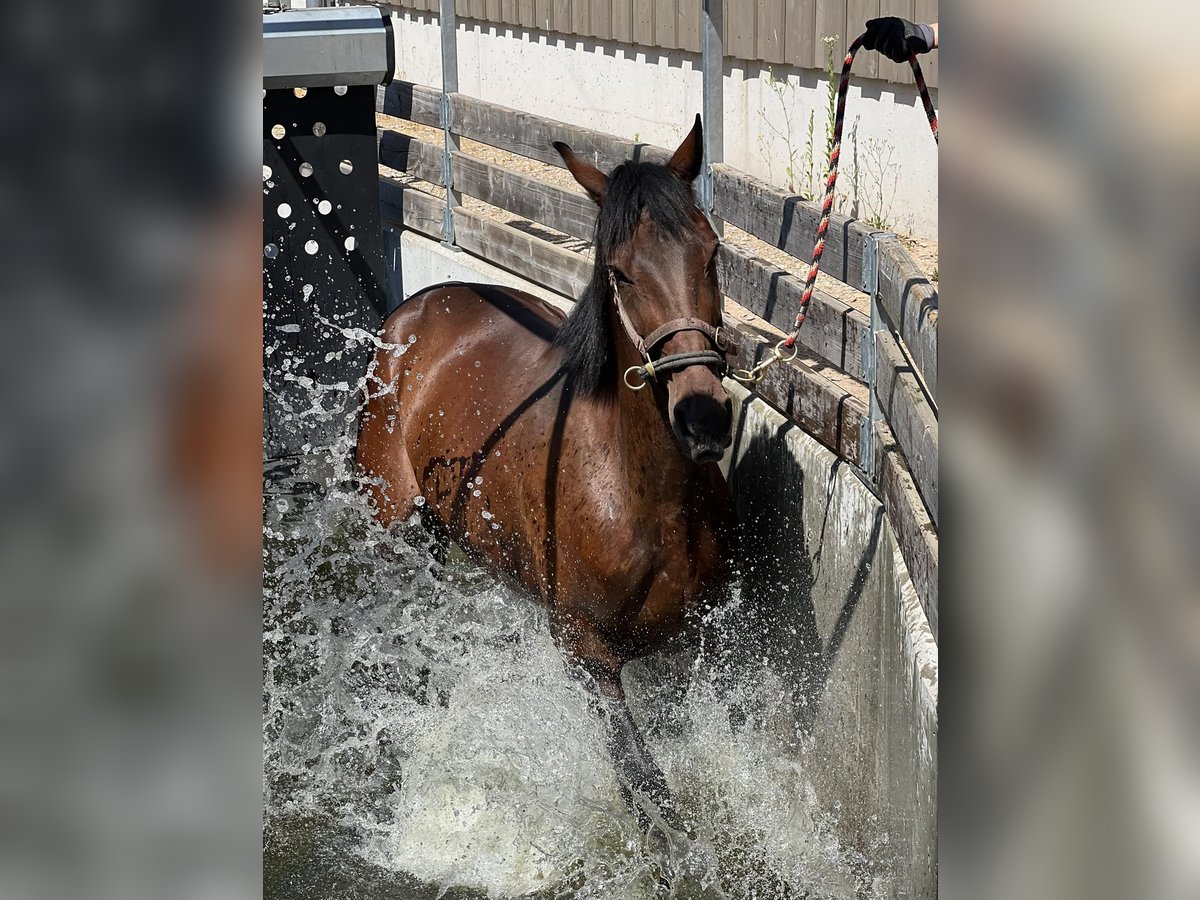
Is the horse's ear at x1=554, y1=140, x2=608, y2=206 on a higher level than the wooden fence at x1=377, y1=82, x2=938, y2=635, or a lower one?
higher

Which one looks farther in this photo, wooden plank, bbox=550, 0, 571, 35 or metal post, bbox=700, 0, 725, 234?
wooden plank, bbox=550, 0, 571, 35

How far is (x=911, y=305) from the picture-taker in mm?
3229

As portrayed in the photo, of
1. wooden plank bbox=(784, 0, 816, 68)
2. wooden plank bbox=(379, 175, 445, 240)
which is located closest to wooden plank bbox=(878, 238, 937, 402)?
wooden plank bbox=(784, 0, 816, 68)

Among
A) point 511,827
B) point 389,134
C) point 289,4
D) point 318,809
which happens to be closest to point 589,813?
point 511,827

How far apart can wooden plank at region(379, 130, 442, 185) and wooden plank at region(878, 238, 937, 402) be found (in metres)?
5.23

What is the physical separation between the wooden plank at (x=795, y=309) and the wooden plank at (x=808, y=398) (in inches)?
3.6

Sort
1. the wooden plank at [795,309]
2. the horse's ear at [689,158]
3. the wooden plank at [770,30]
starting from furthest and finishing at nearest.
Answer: the wooden plank at [770,30], the wooden plank at [795,309], the horse's ear at [689,158]

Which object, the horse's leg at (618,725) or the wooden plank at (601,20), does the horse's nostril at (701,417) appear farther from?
the wooden plank at (601,20)

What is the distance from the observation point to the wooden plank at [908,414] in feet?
9.46

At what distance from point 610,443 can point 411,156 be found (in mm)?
5876

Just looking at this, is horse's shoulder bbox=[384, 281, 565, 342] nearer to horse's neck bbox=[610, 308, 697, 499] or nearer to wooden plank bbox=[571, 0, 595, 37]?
horse's neck bbox=[610, 308, 697, 499]

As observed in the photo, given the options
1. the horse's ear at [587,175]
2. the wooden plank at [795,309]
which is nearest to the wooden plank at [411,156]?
the wooden plank at [795,309]

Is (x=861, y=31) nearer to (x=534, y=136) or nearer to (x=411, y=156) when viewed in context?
(x=534, y=136)

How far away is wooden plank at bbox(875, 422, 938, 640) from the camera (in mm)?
2795
